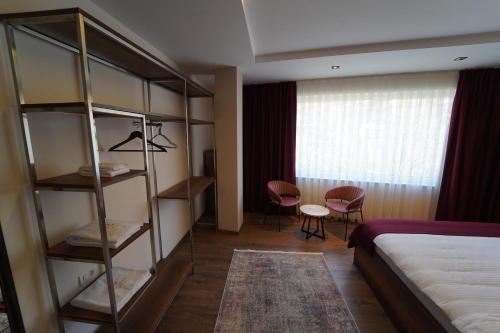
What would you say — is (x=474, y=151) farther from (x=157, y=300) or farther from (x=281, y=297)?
(x=157, y=300)

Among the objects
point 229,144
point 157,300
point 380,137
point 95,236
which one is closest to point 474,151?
point 380,137

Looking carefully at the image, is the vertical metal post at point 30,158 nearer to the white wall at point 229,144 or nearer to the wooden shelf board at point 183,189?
the wooden shelf board at point 183,189

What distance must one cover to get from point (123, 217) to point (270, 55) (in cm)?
245

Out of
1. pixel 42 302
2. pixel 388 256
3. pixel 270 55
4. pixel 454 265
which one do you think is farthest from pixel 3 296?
pixel 270 55

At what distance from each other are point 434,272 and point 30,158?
8.44 ft

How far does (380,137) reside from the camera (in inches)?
128

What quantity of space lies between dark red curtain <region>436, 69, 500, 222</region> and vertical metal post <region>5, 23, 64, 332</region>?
15.1ft

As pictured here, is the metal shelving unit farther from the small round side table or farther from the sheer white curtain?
the sheer white curtain

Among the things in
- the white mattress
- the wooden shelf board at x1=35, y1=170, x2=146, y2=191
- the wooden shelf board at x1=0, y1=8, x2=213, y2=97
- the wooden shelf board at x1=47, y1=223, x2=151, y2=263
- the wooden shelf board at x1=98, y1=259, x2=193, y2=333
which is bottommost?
the wooden shelf board at x1=98, y1=259, x2=193, y2=333

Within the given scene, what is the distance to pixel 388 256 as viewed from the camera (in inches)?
67.7

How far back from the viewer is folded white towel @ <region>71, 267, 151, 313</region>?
118 centimetres

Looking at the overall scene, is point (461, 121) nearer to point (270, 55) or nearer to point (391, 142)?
point (391, 142)

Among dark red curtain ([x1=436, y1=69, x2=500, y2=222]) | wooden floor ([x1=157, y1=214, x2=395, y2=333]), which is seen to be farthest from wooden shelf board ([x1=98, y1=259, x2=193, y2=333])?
dark red curtain ([x1=436, y1=69, x2=500, y2=222])

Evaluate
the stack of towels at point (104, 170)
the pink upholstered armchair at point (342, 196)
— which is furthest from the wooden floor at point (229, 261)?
the stack of towels at point (104, 170)
